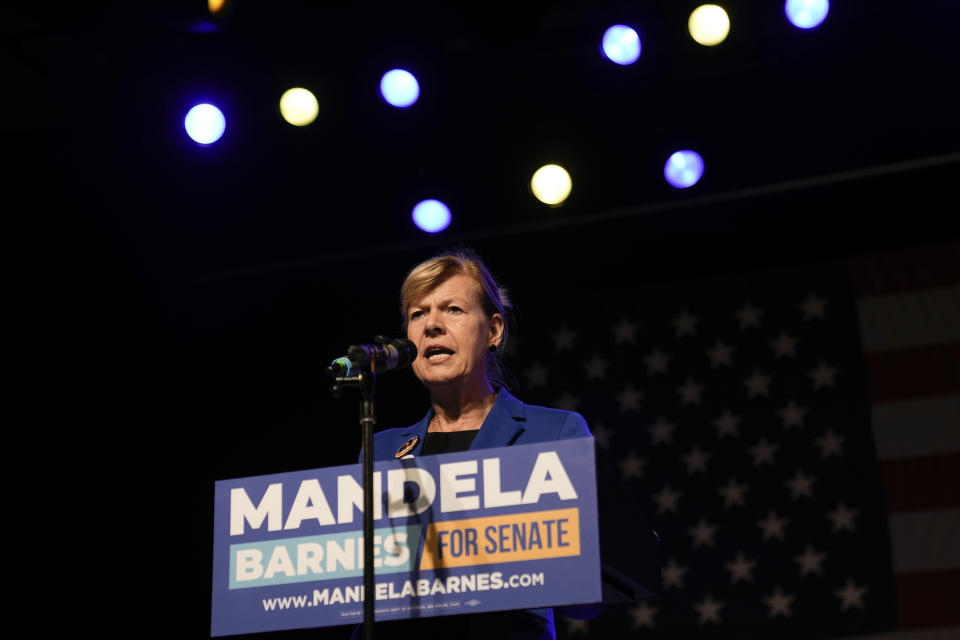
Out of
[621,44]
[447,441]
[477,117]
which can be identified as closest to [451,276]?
[447,441]

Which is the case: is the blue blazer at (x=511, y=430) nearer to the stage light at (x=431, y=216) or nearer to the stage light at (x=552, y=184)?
the stage light at (x=552, y=184)

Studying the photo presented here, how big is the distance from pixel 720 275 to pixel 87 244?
130 inches

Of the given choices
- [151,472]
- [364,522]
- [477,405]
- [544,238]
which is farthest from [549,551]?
[151,472]

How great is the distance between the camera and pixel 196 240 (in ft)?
18.0

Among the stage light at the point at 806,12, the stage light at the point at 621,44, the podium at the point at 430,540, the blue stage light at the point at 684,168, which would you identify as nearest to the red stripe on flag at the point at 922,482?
the blue stage light at the point at 684,168

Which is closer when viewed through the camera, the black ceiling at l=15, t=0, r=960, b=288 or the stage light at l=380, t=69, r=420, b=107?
the black ceiling at l=15, t=0, r=960, b=288

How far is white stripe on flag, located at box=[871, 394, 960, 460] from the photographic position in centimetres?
504

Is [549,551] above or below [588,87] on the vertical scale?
below

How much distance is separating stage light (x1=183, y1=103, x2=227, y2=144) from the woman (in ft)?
7.66

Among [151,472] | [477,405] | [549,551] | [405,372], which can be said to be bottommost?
[549,551]

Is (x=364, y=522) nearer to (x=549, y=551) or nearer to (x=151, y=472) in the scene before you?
(x=549, y=551)

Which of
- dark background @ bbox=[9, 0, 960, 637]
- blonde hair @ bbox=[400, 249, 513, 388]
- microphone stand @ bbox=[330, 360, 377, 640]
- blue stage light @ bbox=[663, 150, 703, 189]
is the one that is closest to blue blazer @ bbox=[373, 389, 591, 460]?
blonde hair @ bbox=[400, 249, 513, 388]

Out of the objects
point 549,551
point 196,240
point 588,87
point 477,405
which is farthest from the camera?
→ point 196,240

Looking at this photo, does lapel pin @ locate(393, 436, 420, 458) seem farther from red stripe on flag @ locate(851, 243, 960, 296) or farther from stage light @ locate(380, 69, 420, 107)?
red stripe on flag @ locate(851, 243, 960, 296)
